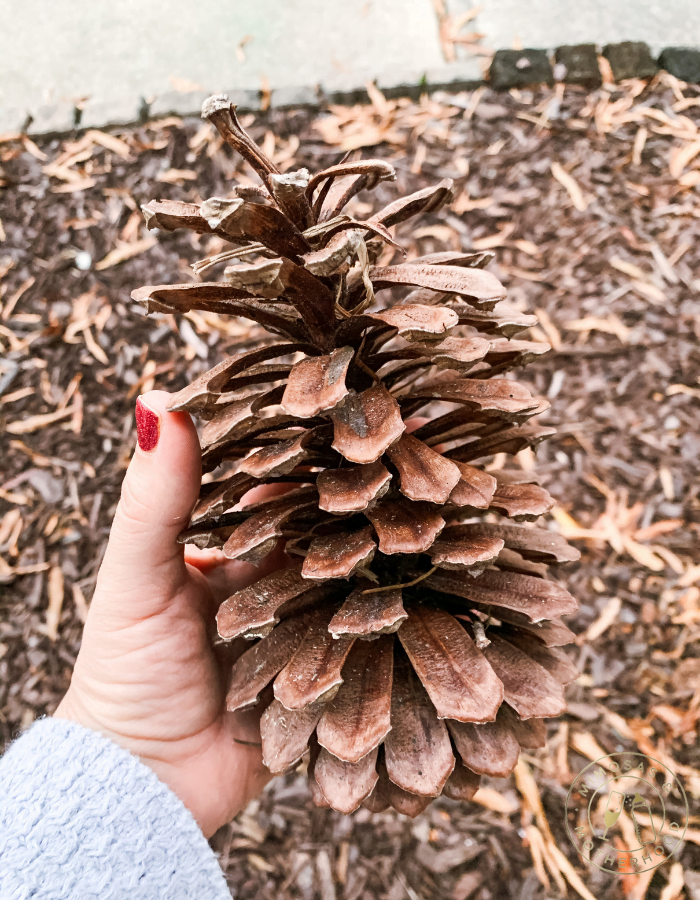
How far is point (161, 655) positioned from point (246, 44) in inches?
58.6

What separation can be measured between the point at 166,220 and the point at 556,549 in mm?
563

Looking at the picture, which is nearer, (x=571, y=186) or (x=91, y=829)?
(x=91, y=829)

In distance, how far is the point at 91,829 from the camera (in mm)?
814

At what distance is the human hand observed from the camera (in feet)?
2.47

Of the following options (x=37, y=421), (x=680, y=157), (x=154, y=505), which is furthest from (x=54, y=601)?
(x=680, y=157)

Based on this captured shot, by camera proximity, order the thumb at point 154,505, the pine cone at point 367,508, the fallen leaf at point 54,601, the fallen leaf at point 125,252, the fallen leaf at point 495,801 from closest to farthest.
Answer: the pine cone at point 367,508 → the thumb at point 154,505 → the fallen leaf at point 495,801 → the fallen leaf at point 54,601 → the fallen leaf at point 125,252

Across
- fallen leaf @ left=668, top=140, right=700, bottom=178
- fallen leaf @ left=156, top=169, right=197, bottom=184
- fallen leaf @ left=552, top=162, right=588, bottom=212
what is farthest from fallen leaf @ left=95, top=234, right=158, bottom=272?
fallen leaf @ left=668, top=140, right=700, bottom=178

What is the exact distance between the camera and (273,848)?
123cm

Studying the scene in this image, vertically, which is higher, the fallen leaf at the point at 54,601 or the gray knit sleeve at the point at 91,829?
the gray knit sleeve at the point at 91,829

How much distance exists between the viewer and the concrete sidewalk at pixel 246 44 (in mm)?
1518

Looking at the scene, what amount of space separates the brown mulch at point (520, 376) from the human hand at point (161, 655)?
38 cm

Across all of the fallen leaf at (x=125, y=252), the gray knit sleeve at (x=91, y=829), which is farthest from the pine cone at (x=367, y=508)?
the fallen leaf at (x=125, y=252)

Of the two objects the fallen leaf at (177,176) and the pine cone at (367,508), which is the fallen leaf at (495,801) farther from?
the fallen leaf at (177,176)

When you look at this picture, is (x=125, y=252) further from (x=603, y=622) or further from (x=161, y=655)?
(x=603, y=622)
